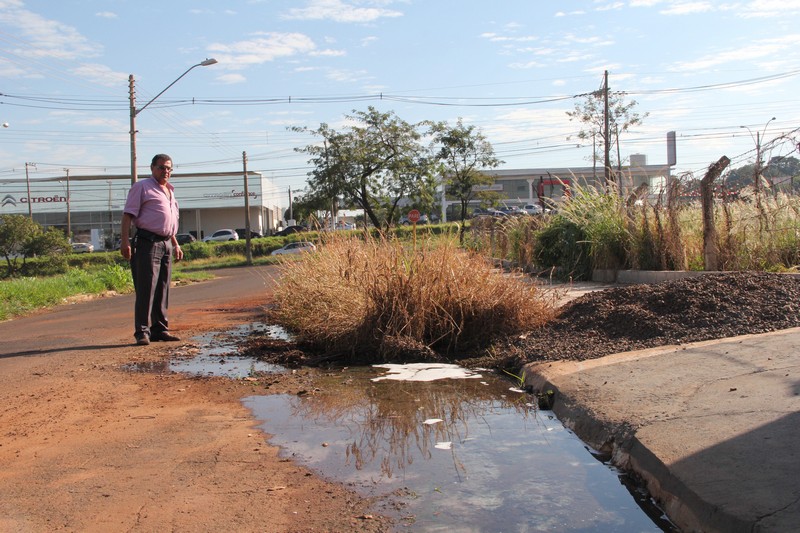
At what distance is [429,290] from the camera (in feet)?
24.1

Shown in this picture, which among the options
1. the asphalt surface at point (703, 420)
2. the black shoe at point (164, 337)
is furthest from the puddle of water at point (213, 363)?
the asphalt surface at point (703, 420)

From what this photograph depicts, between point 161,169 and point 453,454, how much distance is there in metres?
5.17

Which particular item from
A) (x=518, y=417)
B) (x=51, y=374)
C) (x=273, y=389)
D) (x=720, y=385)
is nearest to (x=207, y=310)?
(x=51, y=374)

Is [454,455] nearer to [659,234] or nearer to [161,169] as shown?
[161,169]

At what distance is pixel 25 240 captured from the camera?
139 feet

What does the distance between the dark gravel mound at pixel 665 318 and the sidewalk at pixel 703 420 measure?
38 centimetres

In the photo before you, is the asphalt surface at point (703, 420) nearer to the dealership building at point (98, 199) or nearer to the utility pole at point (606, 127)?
the utility pole at point (606, 127)

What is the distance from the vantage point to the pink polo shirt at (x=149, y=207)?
7859mm

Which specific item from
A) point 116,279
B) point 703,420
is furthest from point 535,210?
point 703,420

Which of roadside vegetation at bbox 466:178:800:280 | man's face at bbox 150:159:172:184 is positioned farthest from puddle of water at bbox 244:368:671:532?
roadside vegetation at bbox 466:178:800:280

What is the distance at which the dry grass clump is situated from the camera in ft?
23.7

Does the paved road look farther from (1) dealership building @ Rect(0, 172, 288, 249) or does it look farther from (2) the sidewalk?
(1) dealership building @ Rect(0, 172, 288, 249)

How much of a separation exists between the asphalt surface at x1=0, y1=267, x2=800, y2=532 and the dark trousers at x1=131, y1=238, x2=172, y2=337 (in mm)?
1321

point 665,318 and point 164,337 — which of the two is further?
point 164,337
